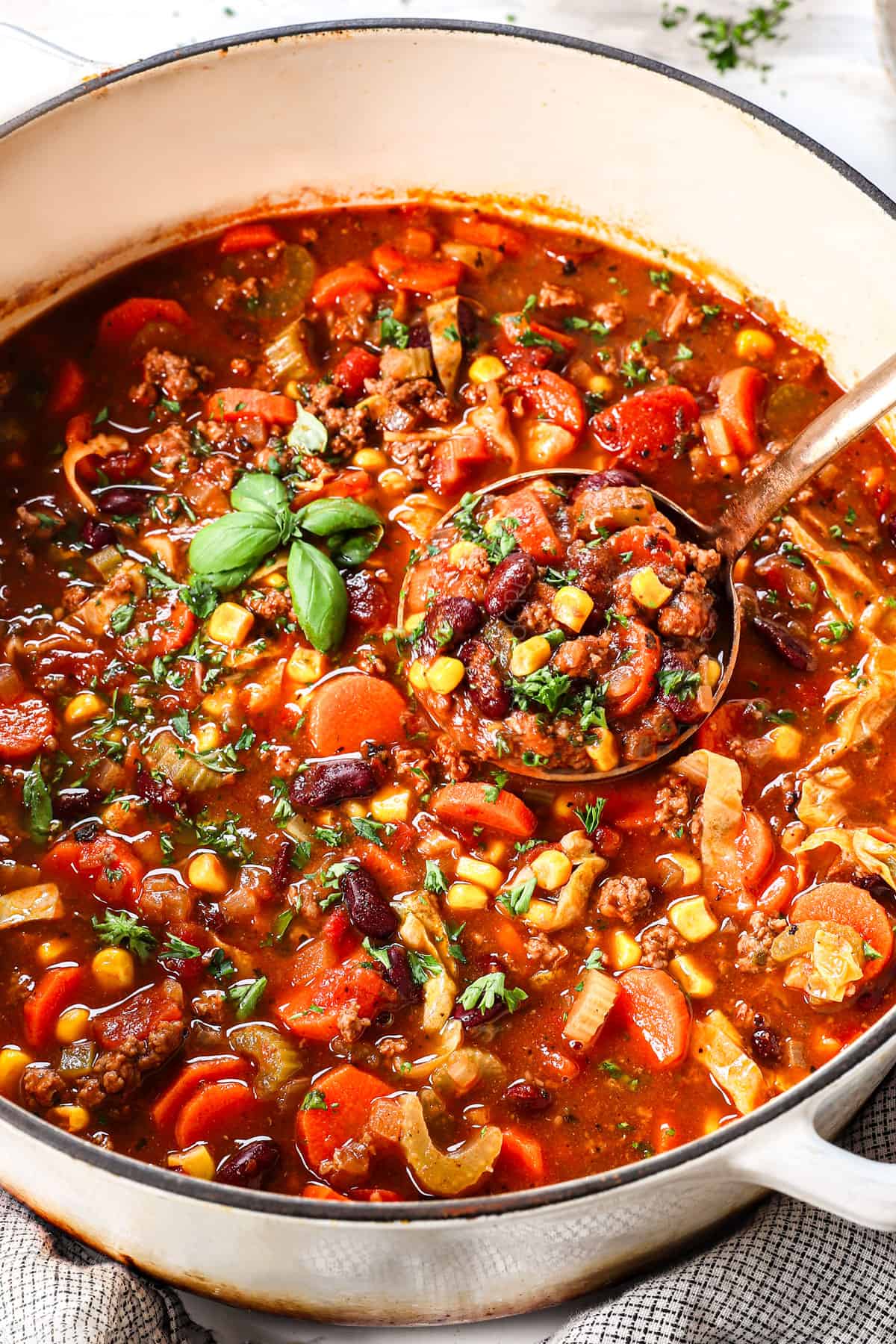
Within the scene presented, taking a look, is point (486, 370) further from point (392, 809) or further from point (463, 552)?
point (392, 809)

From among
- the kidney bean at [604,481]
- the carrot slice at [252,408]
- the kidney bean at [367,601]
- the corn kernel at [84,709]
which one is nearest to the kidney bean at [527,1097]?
the kidney bean at [367,601]

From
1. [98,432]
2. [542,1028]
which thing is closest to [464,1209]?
[542,1028]

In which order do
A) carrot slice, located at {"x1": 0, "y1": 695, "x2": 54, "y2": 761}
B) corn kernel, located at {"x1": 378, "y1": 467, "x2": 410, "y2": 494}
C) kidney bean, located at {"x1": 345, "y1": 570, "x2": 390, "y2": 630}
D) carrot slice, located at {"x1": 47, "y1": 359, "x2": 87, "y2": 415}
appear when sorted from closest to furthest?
1. carrot slice, located at {"x1": 0, "y1": 695, "x2": 54, "y2": 761}
2. kidney bean, located at {"x1": 345, "y1": 570, "x2": 390, "y2": 630}
3. corn kernel, located at {"x1": 378, "y1": 467, "x2": 410, "y2": 494}
4. carrot slice, located at {"x1": 47, "y1": 359, "x2": 87, "y2": 415}

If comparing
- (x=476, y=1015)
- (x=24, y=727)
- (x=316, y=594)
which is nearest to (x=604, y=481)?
(x=316, y=594)

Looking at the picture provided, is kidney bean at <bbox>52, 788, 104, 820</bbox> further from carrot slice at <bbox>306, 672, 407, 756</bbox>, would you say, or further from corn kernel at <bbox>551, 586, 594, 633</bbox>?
corn kernel at <bbox>551, 586, 594, 633</bbox>

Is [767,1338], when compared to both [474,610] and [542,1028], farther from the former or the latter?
[474,610]

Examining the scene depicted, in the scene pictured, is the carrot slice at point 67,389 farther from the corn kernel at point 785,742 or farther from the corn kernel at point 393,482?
the corn kernel at point 785,742

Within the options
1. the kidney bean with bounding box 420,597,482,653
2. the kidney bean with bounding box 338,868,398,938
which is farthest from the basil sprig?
the kidney bean with bounding box 338,868,398,938

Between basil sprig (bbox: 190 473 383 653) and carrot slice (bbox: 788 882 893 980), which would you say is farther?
basil sprig (bbox: 190 473 383 653)
